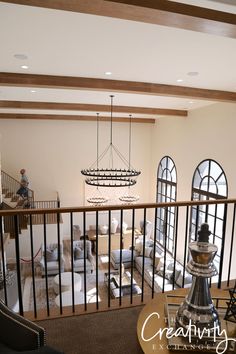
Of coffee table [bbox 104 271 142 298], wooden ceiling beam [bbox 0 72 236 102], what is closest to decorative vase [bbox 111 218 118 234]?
coffee table [bbox 104 271 142 298]

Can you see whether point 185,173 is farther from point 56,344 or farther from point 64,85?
→ point 56,344

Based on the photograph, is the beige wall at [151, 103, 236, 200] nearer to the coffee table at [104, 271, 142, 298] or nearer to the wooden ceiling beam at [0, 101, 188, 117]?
the wooden ceiling beam at [0, 101, 188, 117]

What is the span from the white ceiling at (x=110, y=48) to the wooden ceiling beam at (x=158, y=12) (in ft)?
0.25

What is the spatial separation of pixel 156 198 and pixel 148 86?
21.7 ft

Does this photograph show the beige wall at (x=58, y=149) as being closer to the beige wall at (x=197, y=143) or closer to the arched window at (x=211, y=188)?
the beige wall at (x=197, y=143)

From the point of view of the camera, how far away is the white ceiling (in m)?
2.35

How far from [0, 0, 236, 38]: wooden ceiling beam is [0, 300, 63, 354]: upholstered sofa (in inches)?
83.7

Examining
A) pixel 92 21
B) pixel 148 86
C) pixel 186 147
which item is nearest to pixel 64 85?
pixel 148 86

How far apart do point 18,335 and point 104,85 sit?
3.87 meters

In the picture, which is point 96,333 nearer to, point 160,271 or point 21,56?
point 21,56

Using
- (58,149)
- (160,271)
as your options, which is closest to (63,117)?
(58,149)

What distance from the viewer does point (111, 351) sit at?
72.9 inches

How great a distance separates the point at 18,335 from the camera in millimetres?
1438

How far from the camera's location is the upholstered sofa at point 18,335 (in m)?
1.40
